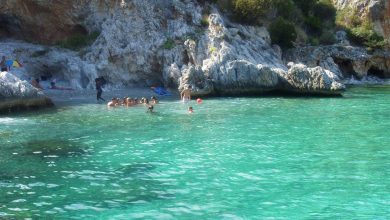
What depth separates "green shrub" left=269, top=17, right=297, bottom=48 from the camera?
46469mm

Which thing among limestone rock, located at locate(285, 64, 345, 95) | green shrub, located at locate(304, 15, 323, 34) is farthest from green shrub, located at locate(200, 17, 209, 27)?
green shrub, located at locate(304, 15, 323, 34)

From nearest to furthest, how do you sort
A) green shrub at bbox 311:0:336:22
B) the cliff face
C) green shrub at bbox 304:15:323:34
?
green shrub at bbox 304:15:323:34
green shrub at bbox 311:0:336:22
the cliff face

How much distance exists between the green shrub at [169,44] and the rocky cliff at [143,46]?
0.08 meters

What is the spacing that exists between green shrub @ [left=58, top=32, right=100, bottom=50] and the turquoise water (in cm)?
1637

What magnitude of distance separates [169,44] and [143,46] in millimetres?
2256

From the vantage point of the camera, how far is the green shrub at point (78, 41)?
41.3 metres

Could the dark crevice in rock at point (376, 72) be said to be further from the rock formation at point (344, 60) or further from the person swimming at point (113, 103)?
the person swimming at point (113, 103)

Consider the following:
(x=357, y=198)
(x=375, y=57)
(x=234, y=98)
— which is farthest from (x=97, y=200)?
(x=375, y=57)

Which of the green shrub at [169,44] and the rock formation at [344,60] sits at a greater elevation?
the green shrub at [169,44]

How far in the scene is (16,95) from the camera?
1077 inches

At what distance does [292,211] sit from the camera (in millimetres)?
10242

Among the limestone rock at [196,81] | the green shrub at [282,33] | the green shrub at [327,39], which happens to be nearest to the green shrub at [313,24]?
the green shrub at [327,39]

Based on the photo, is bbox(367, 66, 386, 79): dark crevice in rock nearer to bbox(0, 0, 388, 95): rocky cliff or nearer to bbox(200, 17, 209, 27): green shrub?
bbox(0, 0, 388, 95): rocky cliff

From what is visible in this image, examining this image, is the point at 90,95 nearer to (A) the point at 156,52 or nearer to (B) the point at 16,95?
(A) the point at 156,52
